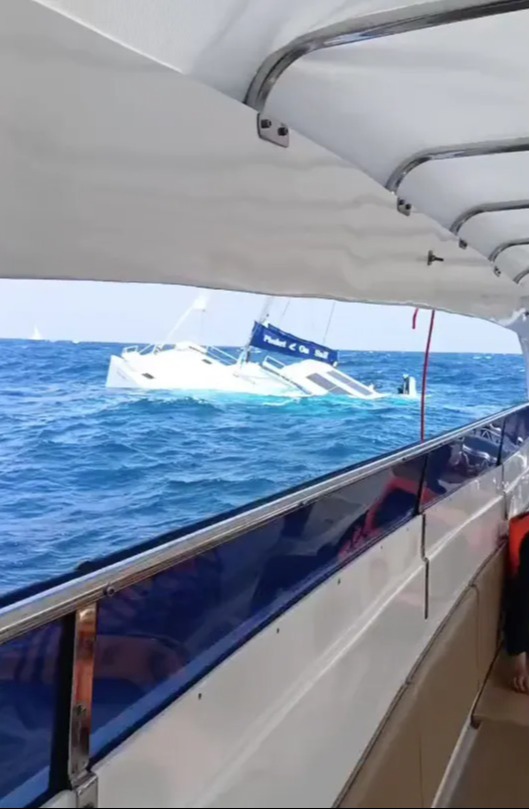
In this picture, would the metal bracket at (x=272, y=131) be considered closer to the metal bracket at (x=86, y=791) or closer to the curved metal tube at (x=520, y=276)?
the metal bracket at (x=86, y=791)

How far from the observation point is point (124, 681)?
1.37 m

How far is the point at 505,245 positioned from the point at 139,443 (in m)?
10.4

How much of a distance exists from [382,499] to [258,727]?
106 centimetres

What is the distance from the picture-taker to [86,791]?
46.0 inches

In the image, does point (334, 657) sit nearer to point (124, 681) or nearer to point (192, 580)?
point (192, 580)

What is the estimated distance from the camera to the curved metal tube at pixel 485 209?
2.68 metres

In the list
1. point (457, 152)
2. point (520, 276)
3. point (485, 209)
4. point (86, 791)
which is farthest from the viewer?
point (520, 276)

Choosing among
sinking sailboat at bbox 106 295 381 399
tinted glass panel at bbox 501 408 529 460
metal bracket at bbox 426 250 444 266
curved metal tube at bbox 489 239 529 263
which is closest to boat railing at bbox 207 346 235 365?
sinking sailboat at bbox 106 295 381 399

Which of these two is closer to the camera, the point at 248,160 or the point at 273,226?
the point at 248,160

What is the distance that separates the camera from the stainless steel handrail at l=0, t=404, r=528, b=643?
116cm

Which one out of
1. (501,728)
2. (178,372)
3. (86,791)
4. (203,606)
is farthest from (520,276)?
(178,372)

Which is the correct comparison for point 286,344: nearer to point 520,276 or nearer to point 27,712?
point 520,276

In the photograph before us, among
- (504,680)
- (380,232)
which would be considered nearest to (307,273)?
(380,232)

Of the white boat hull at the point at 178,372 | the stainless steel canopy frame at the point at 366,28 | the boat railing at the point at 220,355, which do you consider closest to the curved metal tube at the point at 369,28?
the stainless steel canopy frame at the point at 366,28
